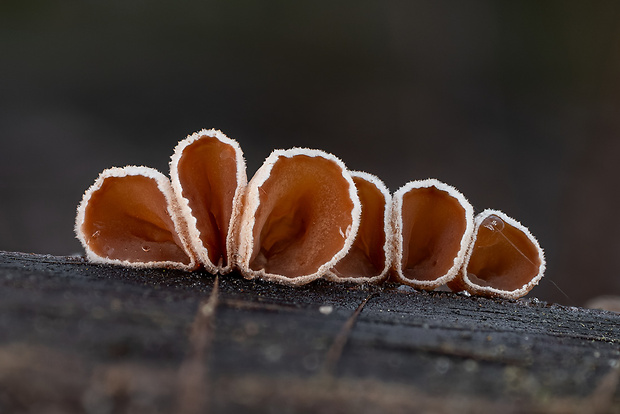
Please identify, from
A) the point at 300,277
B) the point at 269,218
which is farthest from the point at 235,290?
the point at 269,218

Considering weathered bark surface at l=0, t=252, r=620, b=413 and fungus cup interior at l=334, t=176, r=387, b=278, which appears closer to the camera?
weathered bark surface at l=0, t=252, r=620, b=413

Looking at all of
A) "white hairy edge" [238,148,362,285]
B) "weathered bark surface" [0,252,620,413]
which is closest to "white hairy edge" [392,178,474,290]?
"white hairy edge" [238,148,362,285]

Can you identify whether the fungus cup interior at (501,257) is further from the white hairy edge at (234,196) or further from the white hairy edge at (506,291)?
the white hairy edge at (234,196)

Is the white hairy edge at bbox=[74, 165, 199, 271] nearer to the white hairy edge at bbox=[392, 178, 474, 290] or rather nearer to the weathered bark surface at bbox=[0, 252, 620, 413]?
the weathered bark surface at bbox=[0, 252, 620, 413]

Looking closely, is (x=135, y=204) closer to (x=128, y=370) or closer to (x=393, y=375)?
(x=128, y=370)

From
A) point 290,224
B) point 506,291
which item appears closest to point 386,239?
point 290,224

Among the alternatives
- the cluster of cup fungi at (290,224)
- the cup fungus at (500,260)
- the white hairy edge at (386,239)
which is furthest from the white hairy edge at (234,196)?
the cup fungus at (500,260)
